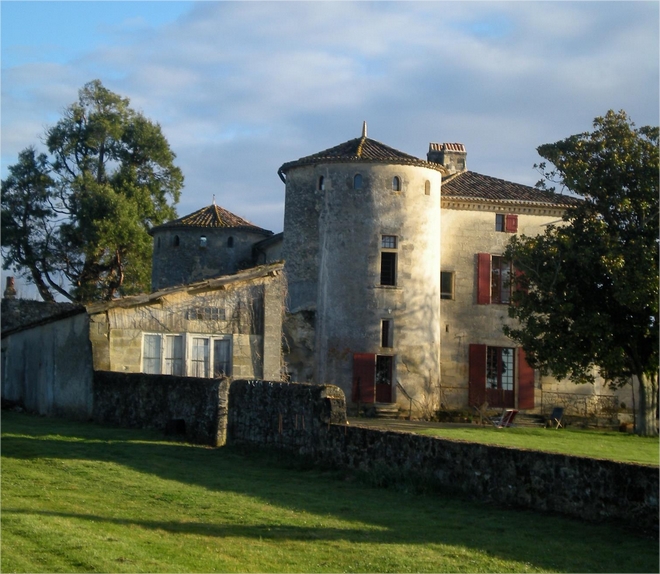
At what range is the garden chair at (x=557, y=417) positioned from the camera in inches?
1330

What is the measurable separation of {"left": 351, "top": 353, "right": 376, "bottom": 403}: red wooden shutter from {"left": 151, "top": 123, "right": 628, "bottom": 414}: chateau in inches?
1.3

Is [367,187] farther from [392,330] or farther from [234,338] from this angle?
[234,338]

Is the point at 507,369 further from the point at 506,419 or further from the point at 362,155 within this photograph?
the point at 362,155

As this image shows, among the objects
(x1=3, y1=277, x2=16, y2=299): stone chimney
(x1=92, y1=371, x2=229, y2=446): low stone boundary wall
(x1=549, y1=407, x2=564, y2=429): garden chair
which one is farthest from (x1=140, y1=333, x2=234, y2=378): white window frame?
(x1=3, y1=277, x2=16, y2=299): stone chimney

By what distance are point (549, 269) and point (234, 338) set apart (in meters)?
10.2

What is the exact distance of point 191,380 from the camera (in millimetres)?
19047

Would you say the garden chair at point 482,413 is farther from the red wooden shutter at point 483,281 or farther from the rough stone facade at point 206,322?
the rough stone facade at point 206,322

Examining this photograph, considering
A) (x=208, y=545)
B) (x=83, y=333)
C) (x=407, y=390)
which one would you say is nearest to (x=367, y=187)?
(x=407, y=390)

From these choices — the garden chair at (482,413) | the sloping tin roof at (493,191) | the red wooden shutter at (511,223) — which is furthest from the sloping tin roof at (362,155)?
the garden chair at (482,413)

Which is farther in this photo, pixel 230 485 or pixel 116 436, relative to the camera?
pixel 116 436

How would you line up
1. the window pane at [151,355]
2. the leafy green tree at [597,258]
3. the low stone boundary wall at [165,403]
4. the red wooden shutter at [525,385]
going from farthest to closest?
the red wooden shutter at [525,385] < the leafy green tree at [597,258] < the window pane at [151,355] < the low stone boundary wall at [165,403]

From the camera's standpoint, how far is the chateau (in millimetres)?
32812

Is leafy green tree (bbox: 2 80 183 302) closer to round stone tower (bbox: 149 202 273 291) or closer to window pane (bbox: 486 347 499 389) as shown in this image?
round stone tower (bbox: 149 202 273 291)

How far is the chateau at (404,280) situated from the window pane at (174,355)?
8.21 metres
